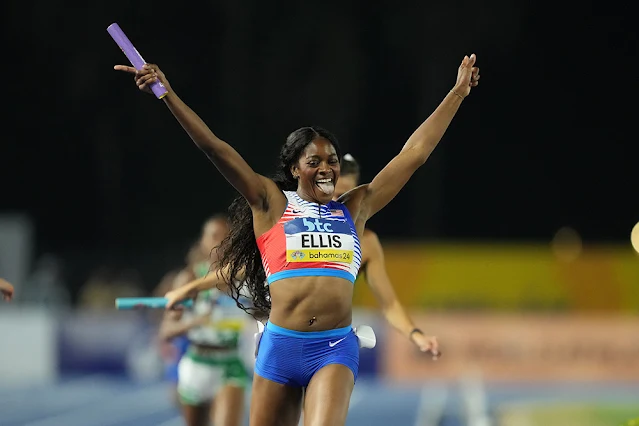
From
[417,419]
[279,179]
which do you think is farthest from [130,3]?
[279,179]

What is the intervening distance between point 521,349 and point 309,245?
1824 cm

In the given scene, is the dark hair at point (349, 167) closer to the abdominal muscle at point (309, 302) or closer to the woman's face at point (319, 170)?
the woman's face at point (319, 170)

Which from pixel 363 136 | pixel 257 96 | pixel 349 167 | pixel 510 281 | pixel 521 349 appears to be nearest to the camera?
pixel 349 167

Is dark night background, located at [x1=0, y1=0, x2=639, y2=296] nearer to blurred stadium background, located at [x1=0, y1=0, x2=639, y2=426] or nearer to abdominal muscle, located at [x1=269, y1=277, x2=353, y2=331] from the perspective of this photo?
blurred stadium background, located at [x1=0, y1=0, x2=639, y2=426]

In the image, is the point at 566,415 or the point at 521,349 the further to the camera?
the point at 521,349

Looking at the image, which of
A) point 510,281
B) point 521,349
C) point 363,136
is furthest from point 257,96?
point 521,349

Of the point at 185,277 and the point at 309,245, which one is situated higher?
the point at 185,277

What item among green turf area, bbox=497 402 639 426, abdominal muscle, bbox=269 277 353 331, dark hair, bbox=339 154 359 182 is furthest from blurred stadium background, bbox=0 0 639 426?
abdominal muscle, bbox=269 277 353 331

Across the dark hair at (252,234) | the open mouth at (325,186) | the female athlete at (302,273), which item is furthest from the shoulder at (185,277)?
the open mouth at (325,186)

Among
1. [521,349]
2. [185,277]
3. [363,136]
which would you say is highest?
[363,136]

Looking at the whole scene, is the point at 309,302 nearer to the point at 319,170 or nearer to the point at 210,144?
the point at 319,170

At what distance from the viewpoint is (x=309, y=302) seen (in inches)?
250

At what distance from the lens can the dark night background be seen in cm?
3653

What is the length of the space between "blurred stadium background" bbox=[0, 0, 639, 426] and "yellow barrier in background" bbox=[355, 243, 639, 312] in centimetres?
4
